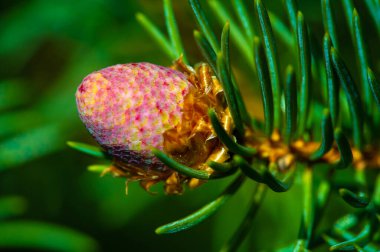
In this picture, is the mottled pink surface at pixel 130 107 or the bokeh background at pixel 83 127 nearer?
the mottled pink surface at pixel 130 107

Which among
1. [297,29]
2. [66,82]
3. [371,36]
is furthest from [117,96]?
[66,82]

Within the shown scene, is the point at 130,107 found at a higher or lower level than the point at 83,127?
higher

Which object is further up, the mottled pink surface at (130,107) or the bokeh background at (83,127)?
the mottled pink surface at (130,107)

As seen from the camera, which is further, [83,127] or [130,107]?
[83,127]
